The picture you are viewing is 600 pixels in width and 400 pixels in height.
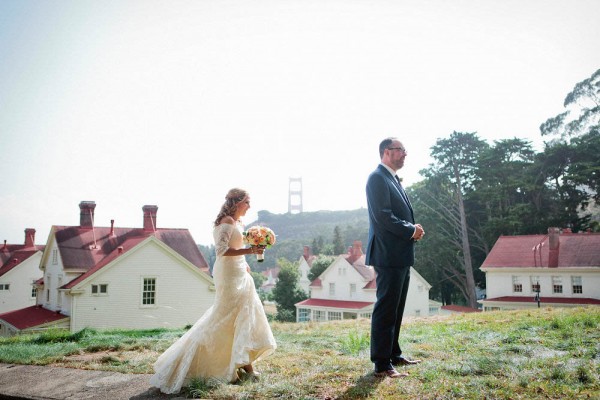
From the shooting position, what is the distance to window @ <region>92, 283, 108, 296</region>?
3098cm

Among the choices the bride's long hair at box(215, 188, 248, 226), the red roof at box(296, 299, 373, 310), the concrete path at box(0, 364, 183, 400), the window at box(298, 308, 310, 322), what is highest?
the bride's long hair at box(215, 188, 248, 226)

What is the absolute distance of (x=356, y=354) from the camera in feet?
21.2

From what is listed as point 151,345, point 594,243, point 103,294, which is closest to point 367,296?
point 594,243

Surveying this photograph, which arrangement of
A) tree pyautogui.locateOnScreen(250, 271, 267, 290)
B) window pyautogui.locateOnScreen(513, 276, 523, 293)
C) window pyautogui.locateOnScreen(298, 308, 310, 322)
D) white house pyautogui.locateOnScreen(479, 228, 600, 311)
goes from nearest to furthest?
white house pyautogui.locateOnScreen(479, 228, 600, 311)
window pyautogui.locateOnScreen(513, 276, 523, 293)
window pyautogui.locateOnScreen(298, 308, 310, 322)
tree pyautogui.locateOnScreen(250, 271, 267, 290)

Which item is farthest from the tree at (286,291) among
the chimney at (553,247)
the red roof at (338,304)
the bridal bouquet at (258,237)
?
the bridal bouquet at (258,237)

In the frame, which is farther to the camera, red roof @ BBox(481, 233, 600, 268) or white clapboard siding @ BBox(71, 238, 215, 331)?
red roof @ BBox(481, 233, 600, 268)

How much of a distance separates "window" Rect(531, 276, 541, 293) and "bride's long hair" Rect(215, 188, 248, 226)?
43.1m

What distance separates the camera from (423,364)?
546 cm

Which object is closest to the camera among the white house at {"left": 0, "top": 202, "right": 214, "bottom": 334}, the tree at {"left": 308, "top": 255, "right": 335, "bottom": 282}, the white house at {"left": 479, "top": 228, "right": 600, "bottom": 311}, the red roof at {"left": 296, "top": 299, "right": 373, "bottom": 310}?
the white house at {"left": 0, "top": 202, "right": 214, "bottom": 334}

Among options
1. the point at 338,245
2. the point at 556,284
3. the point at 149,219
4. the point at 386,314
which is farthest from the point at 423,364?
the point at 338,245

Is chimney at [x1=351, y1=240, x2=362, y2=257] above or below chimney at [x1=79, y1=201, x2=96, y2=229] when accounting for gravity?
below

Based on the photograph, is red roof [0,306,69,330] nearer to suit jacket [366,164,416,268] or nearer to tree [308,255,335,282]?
suit jacket [366,164,416,268]

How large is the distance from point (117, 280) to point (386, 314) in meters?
29.3

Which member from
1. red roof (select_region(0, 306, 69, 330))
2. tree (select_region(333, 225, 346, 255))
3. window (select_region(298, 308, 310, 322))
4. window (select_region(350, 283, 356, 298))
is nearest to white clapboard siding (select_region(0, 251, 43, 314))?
red roof (select_region(0, 306, 69, 330))
